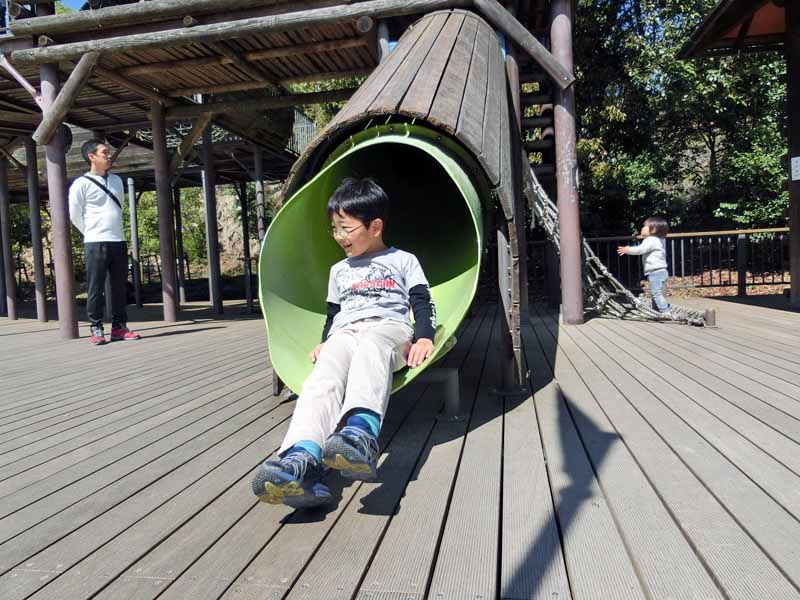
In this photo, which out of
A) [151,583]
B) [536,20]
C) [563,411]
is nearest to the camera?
[151,583]

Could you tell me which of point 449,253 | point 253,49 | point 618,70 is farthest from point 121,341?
point 618,70

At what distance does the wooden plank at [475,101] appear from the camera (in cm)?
277

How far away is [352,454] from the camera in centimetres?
176

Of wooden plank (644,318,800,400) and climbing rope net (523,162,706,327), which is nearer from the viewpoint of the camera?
wooden plank (644,318,800,400)

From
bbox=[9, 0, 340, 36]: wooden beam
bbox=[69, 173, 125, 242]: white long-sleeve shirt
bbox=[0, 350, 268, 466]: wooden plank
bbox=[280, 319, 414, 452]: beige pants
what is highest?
bbox=[9, 0, 340, 36]: wooden beam

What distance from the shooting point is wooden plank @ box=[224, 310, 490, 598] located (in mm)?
1439

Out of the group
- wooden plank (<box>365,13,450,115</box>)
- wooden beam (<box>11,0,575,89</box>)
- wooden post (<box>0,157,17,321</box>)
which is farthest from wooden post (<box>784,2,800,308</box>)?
wooden post (<box>0,157,17,321</box>)

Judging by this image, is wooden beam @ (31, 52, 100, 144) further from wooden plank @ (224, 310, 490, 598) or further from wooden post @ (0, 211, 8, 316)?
wooden plank @ (224, 310, 490, 598)

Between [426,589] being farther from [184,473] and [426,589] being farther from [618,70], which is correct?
[618,70]

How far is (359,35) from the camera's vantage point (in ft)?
21.2

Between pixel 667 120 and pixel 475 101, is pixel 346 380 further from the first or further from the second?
pixel 667 120

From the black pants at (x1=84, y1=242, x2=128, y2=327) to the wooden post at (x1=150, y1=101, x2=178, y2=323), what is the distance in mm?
2037

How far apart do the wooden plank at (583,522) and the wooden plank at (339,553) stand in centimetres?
51

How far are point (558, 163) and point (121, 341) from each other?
196 inches
